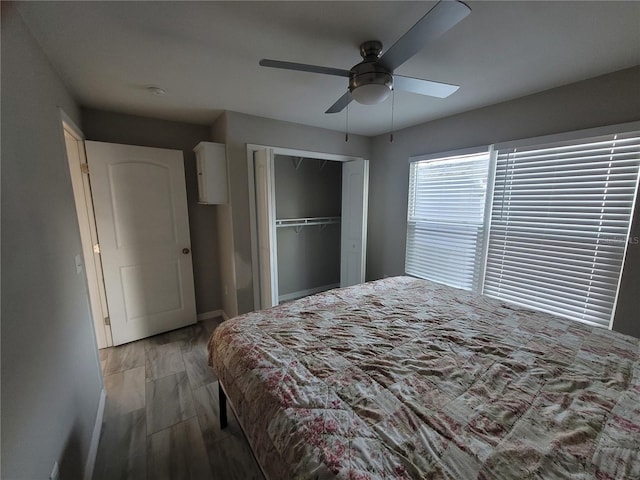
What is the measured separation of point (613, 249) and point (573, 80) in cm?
134

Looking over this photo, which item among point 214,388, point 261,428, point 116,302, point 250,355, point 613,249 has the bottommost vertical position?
point 214,388

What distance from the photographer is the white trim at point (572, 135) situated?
5.95 ft

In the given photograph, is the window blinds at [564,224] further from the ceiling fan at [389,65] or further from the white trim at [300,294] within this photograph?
the white trim at [300,294]

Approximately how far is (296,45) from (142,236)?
249cm

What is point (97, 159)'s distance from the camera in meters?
2.48

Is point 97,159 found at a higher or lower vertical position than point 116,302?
higher

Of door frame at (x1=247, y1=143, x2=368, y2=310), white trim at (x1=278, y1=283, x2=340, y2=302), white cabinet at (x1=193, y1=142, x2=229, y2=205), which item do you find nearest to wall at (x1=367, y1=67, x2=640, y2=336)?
white trim at (x1=278, y1=283, x2=340, y2=302)

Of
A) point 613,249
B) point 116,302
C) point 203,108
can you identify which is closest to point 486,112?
point 613,249

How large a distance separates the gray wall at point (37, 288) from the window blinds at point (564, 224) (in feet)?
11.0

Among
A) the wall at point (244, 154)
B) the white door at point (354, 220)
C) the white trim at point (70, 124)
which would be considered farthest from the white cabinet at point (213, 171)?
the white door at point (354, 220)

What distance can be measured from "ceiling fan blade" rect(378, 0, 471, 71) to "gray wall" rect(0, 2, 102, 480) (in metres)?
1.67

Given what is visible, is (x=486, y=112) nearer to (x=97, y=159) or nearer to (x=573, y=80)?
(x=573, y=80)

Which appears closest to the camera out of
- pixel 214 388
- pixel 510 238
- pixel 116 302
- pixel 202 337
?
pixel 214 388

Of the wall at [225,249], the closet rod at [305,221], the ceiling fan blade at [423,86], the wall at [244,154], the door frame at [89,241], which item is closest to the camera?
the ceiling fan blade at [423,86]
